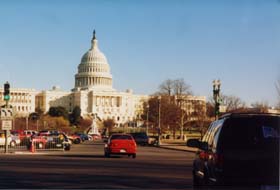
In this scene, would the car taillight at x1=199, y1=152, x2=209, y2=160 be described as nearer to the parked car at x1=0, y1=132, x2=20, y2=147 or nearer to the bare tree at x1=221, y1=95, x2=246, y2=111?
the parked car at x1=0, y1=132, x2=20, y2=147

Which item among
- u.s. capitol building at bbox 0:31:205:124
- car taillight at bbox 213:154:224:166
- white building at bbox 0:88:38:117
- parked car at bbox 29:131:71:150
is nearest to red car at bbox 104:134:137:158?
parked car at bbox 29:131:71:150

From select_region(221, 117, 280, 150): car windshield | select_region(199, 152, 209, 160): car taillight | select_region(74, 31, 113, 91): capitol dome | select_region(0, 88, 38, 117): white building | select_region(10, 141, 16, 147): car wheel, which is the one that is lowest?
select_region(10, 141, 16, 147): car wheel

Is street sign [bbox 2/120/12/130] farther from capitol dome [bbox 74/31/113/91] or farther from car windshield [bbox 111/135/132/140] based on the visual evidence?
capitol dome [bbox 74/31/113/91]

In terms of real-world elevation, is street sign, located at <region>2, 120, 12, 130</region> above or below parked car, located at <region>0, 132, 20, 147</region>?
above

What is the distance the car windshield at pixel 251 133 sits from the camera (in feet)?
36.0

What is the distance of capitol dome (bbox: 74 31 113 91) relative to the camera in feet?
590

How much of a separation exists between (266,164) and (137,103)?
188587 mm

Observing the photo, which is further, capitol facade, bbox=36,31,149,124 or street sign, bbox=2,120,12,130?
capitol facade, bbox=36,31,149,124

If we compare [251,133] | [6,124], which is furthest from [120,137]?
[251,133]

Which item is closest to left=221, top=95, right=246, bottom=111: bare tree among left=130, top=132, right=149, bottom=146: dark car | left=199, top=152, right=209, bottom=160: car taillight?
left=130, top=132, right=149, bottom=146: dark car

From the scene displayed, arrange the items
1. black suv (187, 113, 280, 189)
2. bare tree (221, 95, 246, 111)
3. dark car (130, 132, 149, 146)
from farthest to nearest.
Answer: bare tree (221, 95, 246, 111), dark car (130, 132, 149, 146), black suv (187, 113, 280, 189)

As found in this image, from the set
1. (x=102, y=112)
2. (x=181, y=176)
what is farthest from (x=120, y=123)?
(x=181, y=176)

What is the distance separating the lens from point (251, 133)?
441 inches

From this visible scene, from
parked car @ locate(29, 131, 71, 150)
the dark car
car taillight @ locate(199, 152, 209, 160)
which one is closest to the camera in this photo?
car taillight @ locate(199, 152, 209, 160)
